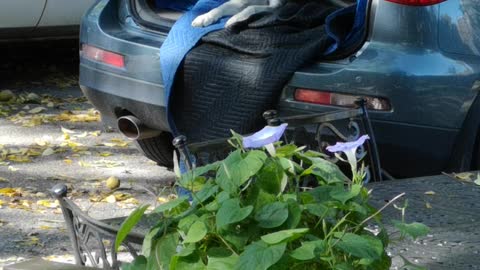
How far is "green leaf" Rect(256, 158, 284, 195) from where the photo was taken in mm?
1800

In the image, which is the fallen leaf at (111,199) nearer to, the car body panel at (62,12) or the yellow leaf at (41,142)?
the yellow leaf at (41,142)

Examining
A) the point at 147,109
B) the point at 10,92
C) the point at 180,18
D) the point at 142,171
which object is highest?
the point at 180,18

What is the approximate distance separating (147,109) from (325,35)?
90cm

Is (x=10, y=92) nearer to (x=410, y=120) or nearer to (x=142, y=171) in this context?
(x=142, y=171)

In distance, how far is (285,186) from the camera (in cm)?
184

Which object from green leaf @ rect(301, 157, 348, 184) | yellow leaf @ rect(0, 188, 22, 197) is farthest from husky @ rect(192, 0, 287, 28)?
green leaf @ rect(301, 157, 348, 184)

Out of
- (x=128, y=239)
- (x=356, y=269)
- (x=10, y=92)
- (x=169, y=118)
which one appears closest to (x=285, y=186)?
(x=356, y=269)

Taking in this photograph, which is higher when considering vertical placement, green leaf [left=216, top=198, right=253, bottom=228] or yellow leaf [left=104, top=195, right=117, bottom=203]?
green leaf [left=216, top=198, right=253, bottom=228]

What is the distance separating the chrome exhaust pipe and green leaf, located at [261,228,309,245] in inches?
129

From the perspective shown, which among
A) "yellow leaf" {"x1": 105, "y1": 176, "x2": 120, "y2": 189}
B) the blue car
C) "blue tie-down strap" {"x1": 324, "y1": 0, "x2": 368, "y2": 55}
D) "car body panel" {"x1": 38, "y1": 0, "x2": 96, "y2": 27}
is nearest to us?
the blue car

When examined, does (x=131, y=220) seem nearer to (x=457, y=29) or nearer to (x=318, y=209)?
(x=318, y=209)

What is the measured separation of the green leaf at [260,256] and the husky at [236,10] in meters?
3.07

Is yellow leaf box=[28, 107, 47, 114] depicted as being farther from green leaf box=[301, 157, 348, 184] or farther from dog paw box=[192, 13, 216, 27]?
green leaf box=[301, 157, 348, 184]

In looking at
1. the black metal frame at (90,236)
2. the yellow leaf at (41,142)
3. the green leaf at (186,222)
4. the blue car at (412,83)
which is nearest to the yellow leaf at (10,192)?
the yellow leaf at (41,142)
